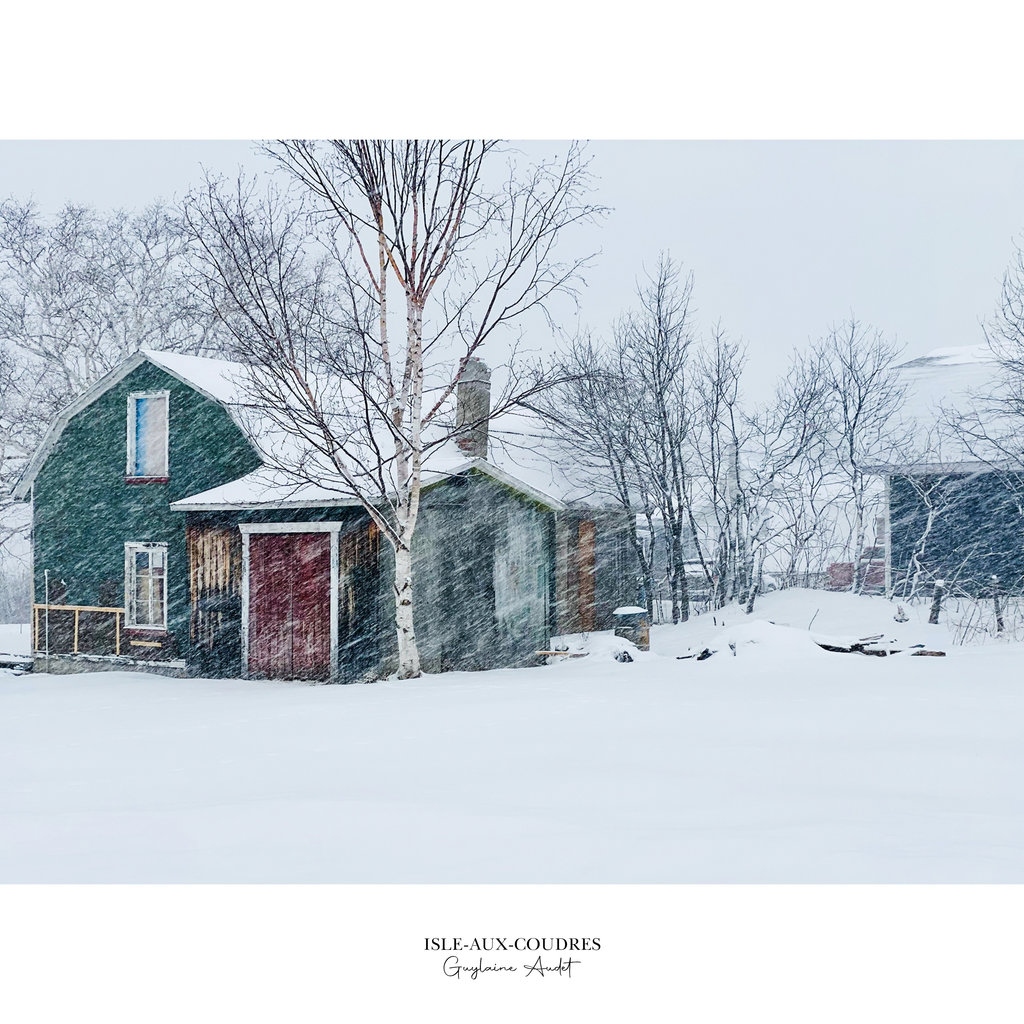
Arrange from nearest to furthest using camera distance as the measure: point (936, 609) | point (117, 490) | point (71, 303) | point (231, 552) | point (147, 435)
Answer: point (231, 552) → point (147, 435) → point (117, 490) → point (936, 609) → point (71, 303)

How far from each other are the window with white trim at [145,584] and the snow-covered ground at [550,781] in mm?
5470

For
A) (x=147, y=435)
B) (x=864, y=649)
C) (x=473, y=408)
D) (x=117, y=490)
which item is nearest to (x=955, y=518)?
(x=864, y=649)

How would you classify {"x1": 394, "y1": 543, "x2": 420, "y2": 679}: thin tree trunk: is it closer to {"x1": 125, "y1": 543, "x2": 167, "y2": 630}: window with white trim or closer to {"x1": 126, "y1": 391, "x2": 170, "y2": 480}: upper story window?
{"x1": 125, "y1": 543, "x2": 167, "y2": 630}: window with white trim

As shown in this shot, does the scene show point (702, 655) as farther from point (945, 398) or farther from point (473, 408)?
point (945, 398)

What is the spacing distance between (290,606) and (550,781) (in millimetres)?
8710

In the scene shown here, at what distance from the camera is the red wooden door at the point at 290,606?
13.1 m

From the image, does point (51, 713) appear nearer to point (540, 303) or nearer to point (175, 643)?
point (175, 643)

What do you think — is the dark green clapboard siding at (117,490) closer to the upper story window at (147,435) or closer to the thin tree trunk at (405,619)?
the upper story window at (147,435)

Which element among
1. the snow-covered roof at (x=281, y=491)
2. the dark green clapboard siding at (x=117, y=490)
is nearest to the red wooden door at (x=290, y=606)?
the snow-covered roof at (x=281, y=491)

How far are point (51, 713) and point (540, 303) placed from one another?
8248 millimetres

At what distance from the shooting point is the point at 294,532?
13.3 meters

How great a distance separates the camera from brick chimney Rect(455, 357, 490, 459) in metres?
14.3

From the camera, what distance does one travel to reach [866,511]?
2483 centimetres

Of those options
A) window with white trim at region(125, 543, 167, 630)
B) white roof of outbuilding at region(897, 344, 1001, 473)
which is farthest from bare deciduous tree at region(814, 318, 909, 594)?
window with white trim at region(125, 543, 167, 630)
